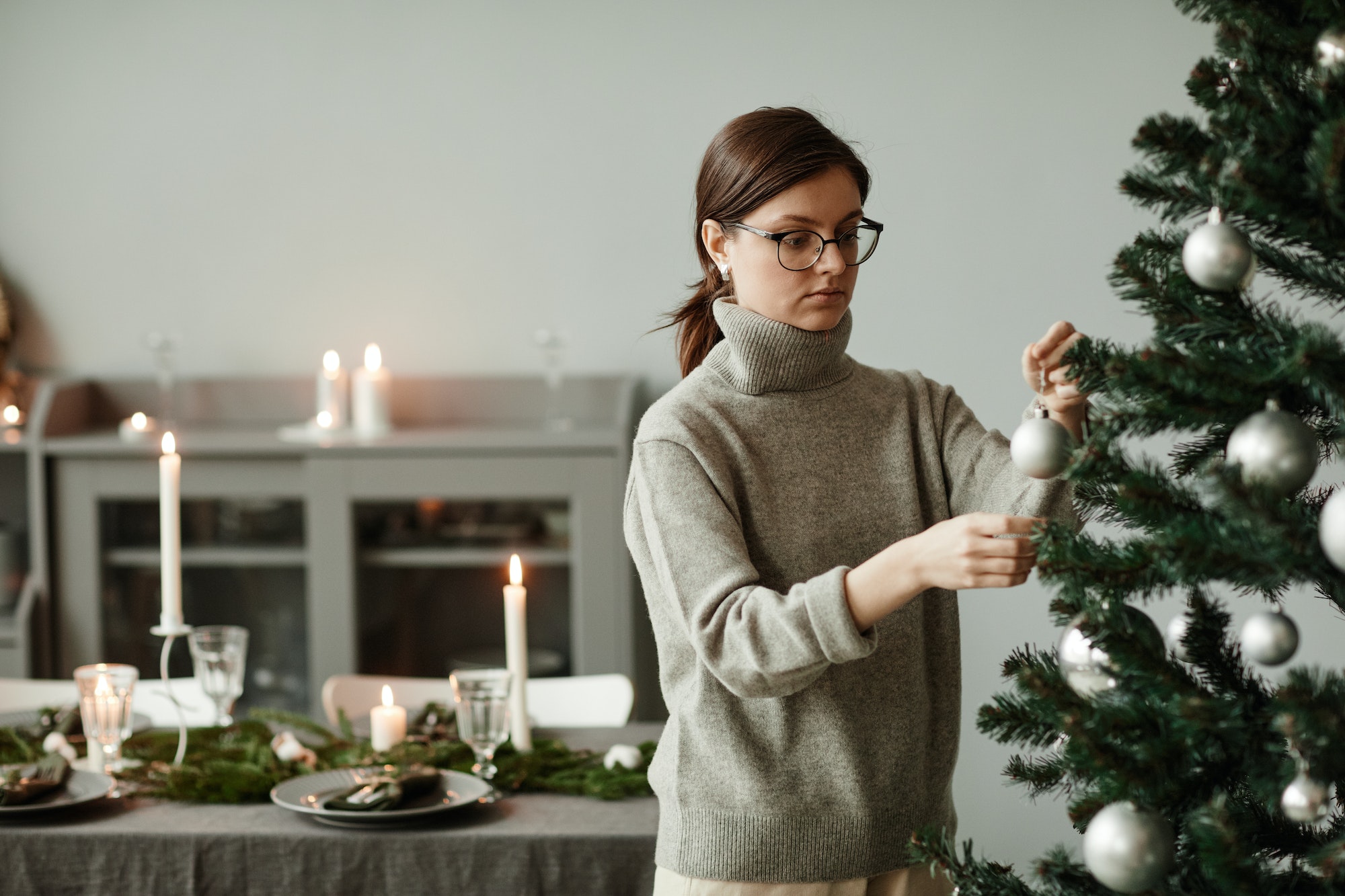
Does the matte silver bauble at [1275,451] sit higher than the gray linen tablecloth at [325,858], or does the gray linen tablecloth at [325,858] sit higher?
the matte silver bauble at [1275,451]

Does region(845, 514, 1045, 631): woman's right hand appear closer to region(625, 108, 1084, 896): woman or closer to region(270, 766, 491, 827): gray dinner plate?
region(625, 108, 1084, 896): woman

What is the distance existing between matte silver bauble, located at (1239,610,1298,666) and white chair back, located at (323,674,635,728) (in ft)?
4.92

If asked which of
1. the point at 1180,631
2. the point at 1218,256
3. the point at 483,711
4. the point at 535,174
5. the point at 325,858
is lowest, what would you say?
the point at 325,858

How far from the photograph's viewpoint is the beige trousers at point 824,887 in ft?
3.57

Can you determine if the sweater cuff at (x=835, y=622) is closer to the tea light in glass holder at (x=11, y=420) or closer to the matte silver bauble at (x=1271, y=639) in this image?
the matte silver bauble at (x=1271, y=639)

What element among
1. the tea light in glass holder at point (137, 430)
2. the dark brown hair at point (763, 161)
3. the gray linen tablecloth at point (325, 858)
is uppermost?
the dark brown hair at point (763, 161)

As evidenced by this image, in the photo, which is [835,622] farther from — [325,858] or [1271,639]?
[325,858]

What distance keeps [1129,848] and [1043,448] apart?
239mm

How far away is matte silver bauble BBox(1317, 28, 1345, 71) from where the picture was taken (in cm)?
62

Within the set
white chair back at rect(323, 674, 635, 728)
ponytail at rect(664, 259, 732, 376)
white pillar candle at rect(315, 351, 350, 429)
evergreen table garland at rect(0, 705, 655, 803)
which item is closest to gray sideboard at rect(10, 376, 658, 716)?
white pillar candle at rect(315, 351, 350, 429)

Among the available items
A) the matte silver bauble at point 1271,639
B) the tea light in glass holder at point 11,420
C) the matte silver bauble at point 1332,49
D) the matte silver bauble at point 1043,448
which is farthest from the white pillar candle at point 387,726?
the tea light in glass holder at point 11,420

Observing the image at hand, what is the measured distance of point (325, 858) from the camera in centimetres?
140

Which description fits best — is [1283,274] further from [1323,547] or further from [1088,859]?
[1088,859]

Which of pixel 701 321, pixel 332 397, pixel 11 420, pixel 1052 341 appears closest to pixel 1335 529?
pixel 1052 341
